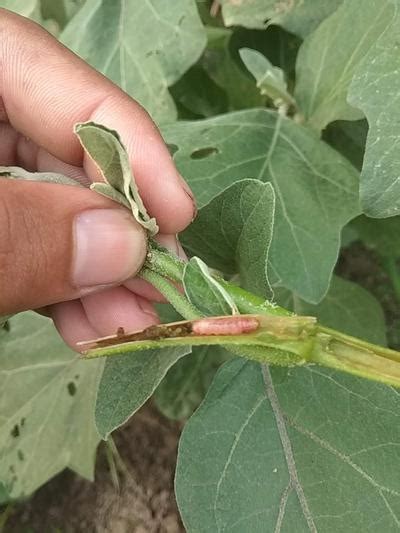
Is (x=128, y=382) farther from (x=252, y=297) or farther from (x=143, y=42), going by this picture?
(x=143, y=42)

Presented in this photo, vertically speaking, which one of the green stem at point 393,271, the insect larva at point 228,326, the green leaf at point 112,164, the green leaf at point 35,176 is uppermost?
the green leaf at point 112,164

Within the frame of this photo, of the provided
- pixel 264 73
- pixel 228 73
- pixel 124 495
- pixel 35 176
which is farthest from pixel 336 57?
pixel 124 495

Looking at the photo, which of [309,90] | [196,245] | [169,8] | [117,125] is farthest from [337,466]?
[169,8]

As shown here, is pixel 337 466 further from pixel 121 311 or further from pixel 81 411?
pixel 81 411

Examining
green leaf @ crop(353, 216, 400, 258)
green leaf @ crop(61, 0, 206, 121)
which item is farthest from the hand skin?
green leaf @ crop(353, 216, 400, 258)

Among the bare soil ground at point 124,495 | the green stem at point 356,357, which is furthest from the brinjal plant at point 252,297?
the bare soil ground at point 124,495

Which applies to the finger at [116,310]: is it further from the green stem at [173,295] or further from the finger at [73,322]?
the green stem at [173,295]

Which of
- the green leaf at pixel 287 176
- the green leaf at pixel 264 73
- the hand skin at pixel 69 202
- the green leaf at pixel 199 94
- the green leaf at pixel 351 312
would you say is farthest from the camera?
the green leaf at pixel 199 94
